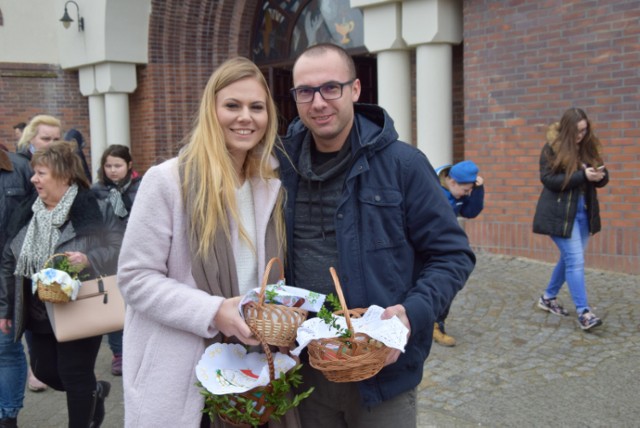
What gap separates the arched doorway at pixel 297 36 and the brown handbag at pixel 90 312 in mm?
7613

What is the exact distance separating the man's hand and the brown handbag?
1.95 meters

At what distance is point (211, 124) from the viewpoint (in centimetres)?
207

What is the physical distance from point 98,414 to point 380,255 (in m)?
2.41

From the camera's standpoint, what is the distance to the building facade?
22.2 ft

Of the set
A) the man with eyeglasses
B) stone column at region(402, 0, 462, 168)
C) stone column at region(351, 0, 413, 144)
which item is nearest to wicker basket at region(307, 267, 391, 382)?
the man with eyeglasses

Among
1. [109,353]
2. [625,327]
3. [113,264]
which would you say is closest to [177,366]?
[113,264]

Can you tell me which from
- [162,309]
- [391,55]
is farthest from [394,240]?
[391,55]

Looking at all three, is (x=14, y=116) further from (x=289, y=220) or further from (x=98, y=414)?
(x=289, y=220)

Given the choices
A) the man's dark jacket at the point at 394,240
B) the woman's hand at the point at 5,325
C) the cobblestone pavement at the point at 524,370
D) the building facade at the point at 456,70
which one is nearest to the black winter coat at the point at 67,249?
the woman's hand at the point at 5,325

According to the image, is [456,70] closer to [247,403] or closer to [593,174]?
[593,174]

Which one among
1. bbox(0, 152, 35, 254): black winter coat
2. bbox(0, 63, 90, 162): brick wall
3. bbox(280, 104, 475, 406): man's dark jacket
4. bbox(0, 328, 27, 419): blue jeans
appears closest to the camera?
bbox(280, 104, 475, 406): man's dark jacket

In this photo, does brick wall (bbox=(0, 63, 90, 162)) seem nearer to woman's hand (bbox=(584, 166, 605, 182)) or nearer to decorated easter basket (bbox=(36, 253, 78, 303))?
decorated easter basket (bbox=(36, 253, 78, 303))

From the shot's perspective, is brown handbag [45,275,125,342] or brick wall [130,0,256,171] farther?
brick wall [130,0,256,171]

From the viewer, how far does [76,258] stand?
3.45m
